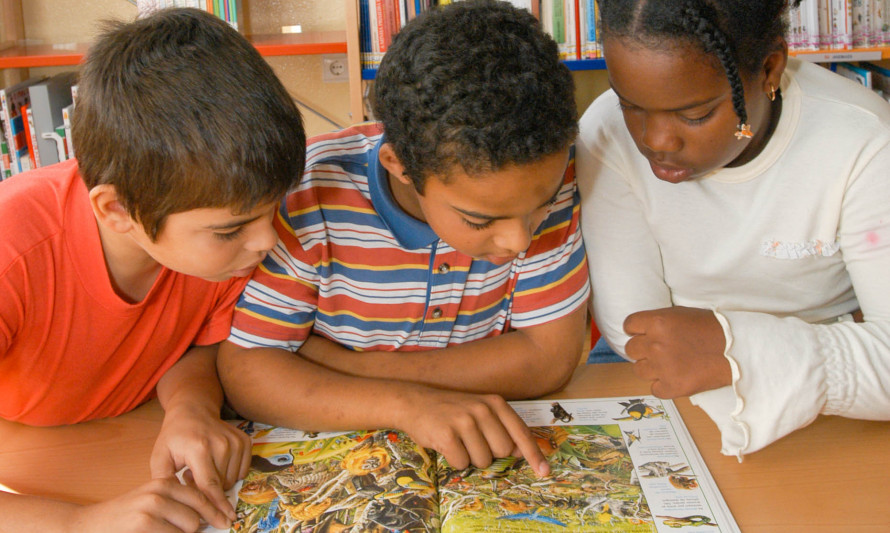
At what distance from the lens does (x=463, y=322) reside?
Answer: 1033 millimetres

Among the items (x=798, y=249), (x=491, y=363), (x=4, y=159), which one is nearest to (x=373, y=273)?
(x=491, y=363)

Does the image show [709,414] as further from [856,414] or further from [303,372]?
[303,372]

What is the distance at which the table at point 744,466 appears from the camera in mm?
759

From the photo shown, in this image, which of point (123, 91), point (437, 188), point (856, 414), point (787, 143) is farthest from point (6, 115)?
point (856, 414)

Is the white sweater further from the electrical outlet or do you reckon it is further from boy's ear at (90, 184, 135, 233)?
the electrical outlet

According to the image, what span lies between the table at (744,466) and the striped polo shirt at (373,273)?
15cm

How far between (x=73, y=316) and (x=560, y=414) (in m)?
0.58

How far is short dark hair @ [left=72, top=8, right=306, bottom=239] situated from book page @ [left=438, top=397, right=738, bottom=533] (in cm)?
Answer: 37

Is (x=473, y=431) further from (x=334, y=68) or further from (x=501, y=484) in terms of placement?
(x=334, y=68)

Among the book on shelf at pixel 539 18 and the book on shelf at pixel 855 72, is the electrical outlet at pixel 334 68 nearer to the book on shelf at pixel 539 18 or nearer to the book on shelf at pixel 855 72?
the book on shelf at pixel 539 18

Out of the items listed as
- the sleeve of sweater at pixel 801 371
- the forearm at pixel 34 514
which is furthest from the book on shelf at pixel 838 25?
the forearm at pixel 34 514

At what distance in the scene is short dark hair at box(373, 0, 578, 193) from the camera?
28.8 inches

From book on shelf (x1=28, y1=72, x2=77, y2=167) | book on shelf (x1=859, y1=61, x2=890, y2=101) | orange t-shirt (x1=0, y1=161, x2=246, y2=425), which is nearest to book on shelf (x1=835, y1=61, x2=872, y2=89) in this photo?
book on shelf (x1=859, y1=61, x2=890, y2=101)

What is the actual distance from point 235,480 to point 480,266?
0.38m
